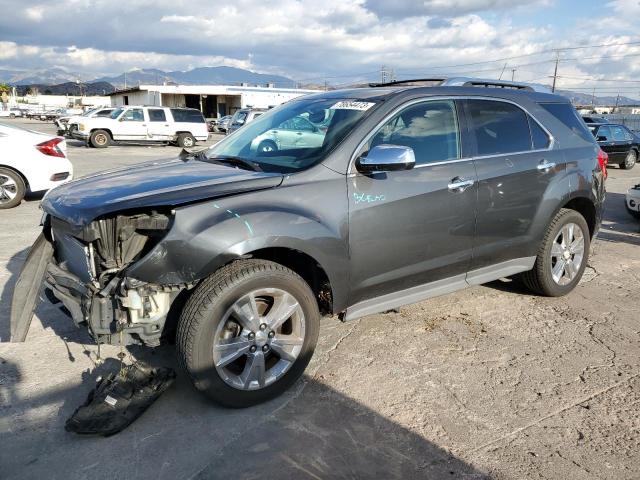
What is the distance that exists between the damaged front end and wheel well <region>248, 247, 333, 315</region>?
0.57 m

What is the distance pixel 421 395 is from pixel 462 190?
4.97 ft

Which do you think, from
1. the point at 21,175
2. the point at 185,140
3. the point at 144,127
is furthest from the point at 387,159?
the point at 185,140

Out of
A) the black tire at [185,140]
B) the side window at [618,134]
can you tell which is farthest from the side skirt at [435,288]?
the black tire at [185,140]

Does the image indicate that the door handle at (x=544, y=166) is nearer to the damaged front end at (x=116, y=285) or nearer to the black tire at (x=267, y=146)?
the black tire at (x=267, y=146)

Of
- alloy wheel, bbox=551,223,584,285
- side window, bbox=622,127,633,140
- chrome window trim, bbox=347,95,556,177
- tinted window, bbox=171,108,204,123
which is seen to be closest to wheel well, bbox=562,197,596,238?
alloy wheel, bbox=551,223,584,285

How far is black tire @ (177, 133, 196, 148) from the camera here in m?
24.2

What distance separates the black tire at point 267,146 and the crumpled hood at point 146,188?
380mm

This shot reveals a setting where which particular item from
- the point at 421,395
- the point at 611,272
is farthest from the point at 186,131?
the point at 421,395

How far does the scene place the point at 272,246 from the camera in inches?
117

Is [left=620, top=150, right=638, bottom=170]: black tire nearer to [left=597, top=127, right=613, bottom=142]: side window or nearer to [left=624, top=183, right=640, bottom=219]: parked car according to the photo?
[left=597, top=127, right=613, bottom=142]: side window

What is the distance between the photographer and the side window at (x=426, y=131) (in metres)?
3.61

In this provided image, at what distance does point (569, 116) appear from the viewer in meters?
4.87

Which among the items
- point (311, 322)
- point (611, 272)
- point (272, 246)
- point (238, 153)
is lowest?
point (611, 272)

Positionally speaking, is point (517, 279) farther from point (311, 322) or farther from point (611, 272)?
point (311, 322)
